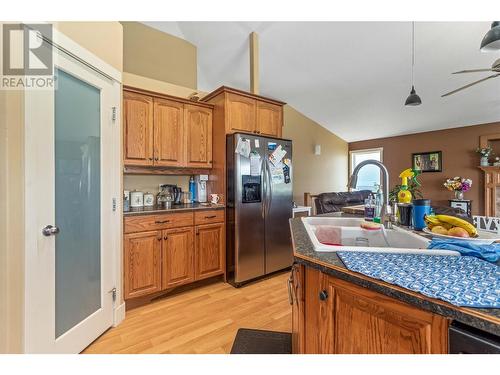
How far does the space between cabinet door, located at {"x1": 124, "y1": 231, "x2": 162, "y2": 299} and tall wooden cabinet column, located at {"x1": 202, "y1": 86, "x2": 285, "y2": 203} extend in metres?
0.91

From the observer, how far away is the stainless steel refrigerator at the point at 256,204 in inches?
104

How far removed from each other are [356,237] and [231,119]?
1935 mm

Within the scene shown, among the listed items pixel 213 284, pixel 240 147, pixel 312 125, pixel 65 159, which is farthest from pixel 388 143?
pixel 65 159

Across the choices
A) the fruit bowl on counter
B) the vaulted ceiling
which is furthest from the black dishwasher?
the vaulted ceiling

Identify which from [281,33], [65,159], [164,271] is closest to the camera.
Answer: [65,159]

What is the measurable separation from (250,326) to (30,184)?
181 cm

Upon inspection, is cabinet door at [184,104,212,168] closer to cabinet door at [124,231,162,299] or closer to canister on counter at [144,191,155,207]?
canister on counter at [144,191,155,207]

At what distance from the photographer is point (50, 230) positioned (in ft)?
4.69

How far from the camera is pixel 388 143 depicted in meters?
5.65

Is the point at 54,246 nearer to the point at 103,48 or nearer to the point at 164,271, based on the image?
the point at 164,271

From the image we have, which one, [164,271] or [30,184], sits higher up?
[30,184]

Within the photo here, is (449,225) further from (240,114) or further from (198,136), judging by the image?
(198,136)

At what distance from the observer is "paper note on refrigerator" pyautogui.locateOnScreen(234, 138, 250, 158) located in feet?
8.62

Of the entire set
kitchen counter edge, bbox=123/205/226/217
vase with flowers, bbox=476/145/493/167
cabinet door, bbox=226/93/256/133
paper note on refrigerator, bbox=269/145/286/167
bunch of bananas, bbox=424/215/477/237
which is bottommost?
kitchen counter edge, bbox=123/205/226/217
